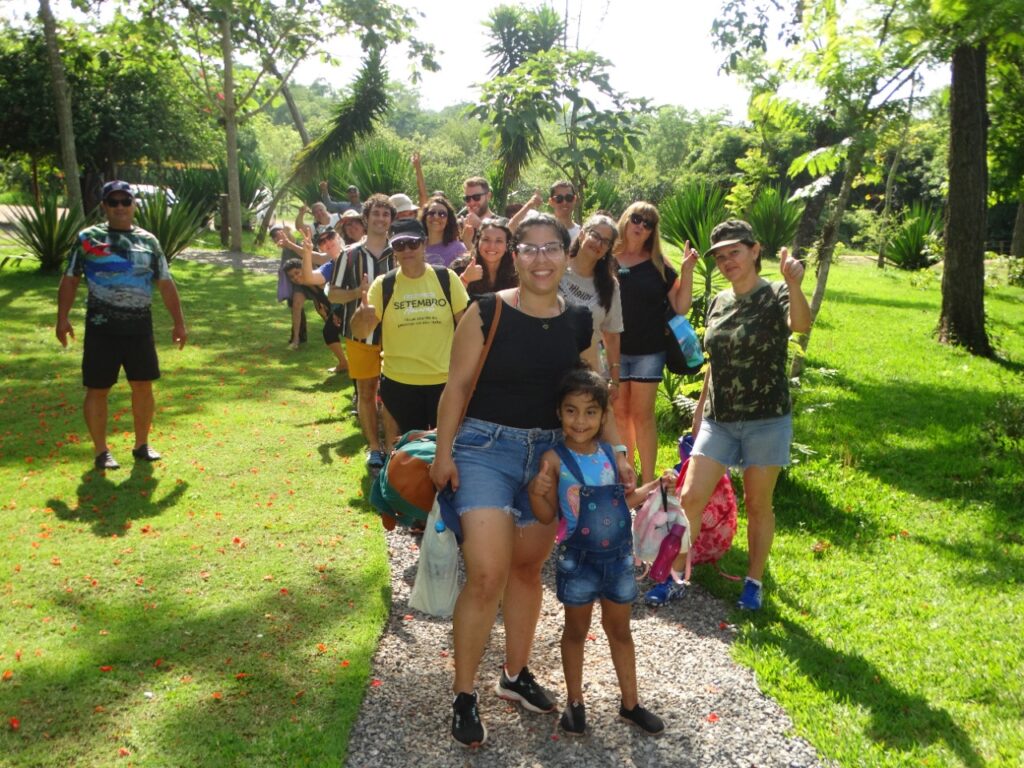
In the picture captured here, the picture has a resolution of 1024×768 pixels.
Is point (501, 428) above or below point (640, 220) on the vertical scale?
below

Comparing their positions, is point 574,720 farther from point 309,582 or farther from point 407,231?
point 407,231

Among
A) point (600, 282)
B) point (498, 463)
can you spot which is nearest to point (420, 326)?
point (600, 282)

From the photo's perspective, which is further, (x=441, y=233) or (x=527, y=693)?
(x=441, y=233)

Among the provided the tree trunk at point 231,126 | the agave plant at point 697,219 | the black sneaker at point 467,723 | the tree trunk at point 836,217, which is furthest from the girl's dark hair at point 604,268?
the tree trunk at point 231,126

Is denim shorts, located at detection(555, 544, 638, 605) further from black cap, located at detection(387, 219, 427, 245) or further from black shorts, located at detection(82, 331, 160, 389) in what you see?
black shorts, located at detection(82, 331, 160, 389)

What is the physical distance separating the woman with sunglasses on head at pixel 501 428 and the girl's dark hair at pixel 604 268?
179 cm

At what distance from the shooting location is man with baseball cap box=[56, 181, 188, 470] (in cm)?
643

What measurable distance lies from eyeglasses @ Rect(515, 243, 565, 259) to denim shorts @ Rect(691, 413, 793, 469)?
169cm

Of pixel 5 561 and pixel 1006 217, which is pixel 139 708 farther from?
pixel 1006 217

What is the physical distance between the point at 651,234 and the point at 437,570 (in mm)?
3031

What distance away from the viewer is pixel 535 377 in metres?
3.50

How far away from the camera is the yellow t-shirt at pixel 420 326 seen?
547 centimetres

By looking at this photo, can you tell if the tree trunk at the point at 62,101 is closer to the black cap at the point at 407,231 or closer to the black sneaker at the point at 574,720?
the black cap at the point at 407,231

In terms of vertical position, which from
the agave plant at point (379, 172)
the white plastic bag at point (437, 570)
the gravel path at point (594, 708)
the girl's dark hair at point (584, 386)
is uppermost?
the agave plant at point (379, 172)
